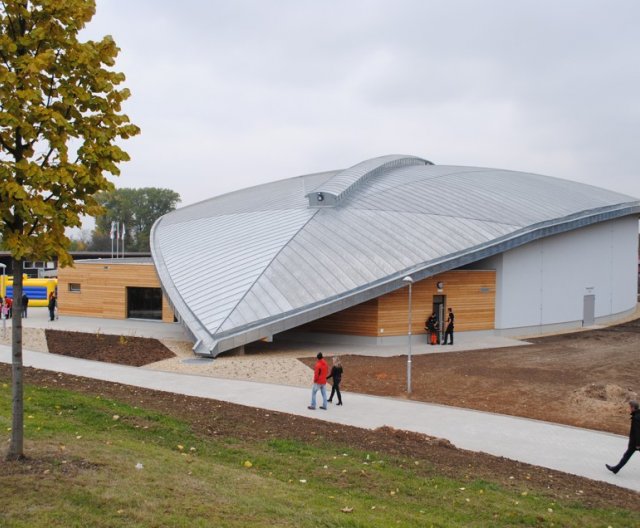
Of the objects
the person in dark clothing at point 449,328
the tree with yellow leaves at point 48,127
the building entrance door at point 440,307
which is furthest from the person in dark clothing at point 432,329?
the tree with yellow leaves at point 48,127

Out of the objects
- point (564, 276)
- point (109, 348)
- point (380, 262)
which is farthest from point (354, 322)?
point (564, 276)

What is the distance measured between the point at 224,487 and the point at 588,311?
89.6 ft

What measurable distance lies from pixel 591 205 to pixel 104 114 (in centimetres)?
2838

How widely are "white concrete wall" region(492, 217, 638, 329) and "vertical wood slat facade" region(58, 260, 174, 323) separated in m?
15.8

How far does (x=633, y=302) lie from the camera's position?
118 ft

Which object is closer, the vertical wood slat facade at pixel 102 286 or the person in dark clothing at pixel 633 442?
the person in dark clothing at pixel 633 442

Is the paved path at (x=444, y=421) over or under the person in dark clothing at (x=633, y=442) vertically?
under

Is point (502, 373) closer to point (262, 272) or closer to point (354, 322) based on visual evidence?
point (354, 322)

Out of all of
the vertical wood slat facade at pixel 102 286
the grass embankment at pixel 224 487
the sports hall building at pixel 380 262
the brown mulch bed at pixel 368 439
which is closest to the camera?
the grass embankment at pixel 224 487

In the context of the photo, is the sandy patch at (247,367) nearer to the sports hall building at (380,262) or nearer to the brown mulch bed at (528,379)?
the sports hall building at (380,262)

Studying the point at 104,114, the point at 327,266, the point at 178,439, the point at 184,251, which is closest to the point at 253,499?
the point at 178,439

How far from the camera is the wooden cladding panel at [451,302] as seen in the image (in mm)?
22891

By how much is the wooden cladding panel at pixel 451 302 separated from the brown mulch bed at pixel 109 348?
8222 mm

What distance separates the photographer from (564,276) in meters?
28.7
